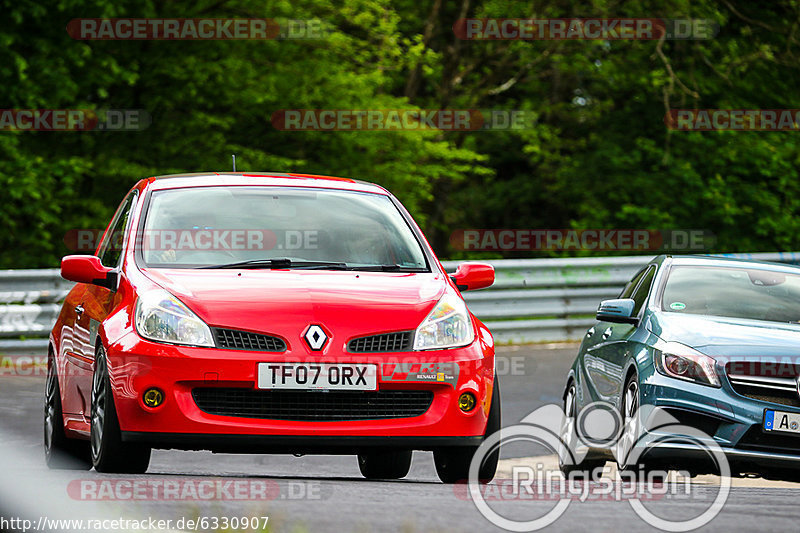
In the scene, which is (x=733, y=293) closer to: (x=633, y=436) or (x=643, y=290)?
(x=643, y=290)

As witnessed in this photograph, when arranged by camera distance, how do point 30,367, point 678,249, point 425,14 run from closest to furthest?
point 30,367 → point 678,249 → point 425,14

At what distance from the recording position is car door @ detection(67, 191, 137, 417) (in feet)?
24.7

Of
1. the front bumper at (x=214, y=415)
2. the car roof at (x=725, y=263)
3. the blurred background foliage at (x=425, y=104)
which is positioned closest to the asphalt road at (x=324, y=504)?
the front bumper at (x=214, y=415)

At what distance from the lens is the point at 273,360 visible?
675 cm

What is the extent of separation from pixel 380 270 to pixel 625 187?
74.6 feet

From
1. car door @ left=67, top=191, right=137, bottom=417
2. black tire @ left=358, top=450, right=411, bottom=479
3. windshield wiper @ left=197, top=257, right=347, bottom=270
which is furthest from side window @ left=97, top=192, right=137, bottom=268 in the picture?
black tire @ left=358, top=450, right=411, bottom=479

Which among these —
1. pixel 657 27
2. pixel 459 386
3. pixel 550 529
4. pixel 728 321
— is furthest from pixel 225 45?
pixel 550 529

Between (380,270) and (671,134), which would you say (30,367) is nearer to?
(380,270)

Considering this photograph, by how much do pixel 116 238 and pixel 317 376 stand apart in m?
2.11

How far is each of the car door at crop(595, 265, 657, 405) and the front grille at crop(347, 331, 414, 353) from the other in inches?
100

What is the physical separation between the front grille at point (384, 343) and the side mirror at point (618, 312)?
2.81m

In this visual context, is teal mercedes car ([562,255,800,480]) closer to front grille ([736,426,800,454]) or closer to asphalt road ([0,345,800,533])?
front grille ([736,426,800,454])

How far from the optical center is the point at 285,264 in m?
7.61

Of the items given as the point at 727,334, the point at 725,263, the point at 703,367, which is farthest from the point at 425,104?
the point at 703,367
